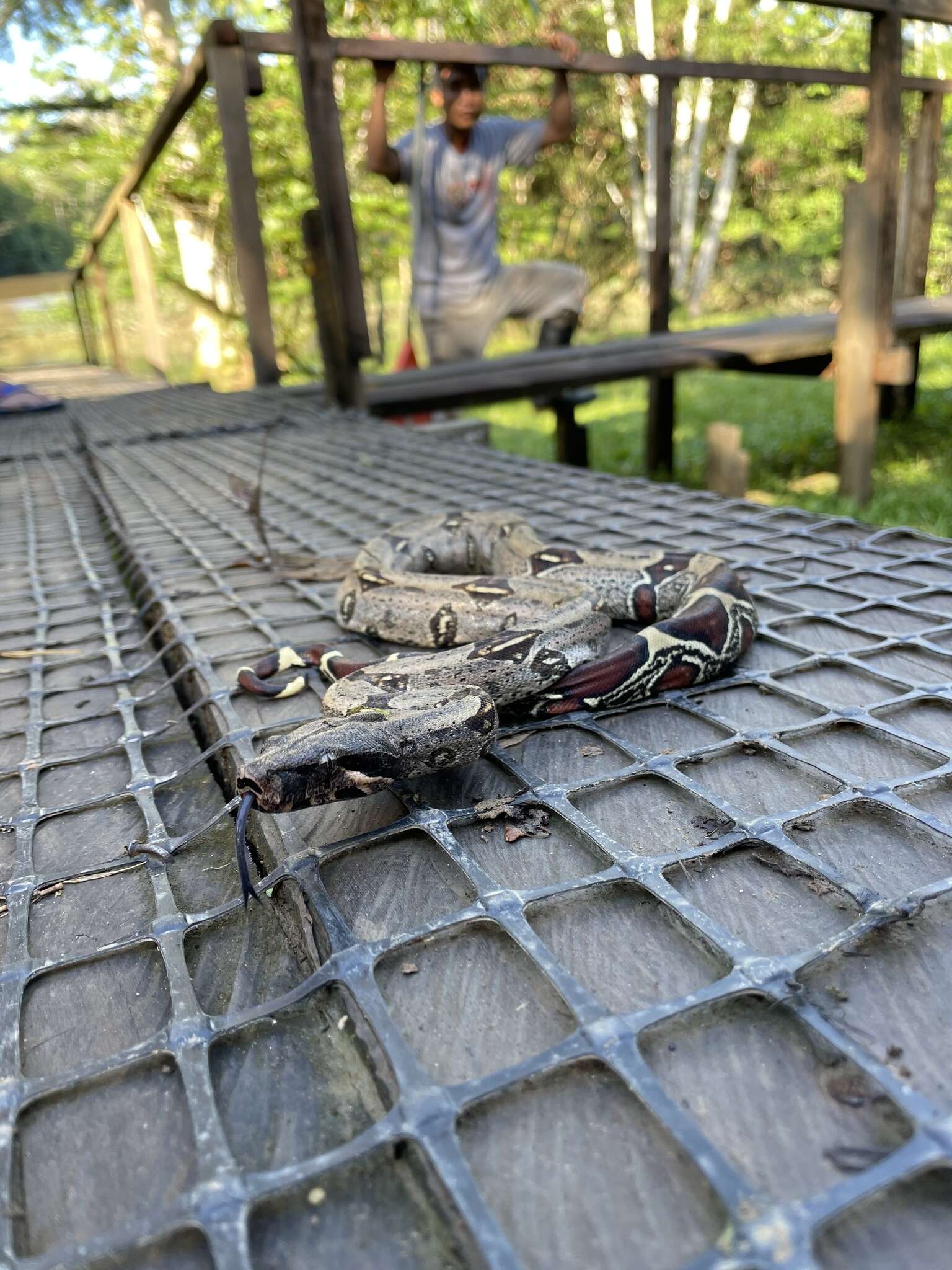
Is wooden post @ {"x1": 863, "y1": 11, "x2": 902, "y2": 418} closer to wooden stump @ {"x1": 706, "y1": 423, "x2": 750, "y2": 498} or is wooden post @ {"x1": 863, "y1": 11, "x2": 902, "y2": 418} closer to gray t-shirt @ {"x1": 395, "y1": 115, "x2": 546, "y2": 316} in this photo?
wooden stump @ {"x1": 706, "y1": 423, "x2": 750, "y2": 498}

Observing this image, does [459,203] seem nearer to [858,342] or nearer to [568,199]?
[858,342]

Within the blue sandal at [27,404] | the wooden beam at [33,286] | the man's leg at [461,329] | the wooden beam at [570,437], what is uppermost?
the wooden beam at [33,286]

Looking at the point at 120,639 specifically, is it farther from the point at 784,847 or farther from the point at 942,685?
the point at 942,685

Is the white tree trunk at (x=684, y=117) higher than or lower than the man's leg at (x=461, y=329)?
higher

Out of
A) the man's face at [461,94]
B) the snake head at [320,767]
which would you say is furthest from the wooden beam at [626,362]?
→ the snake head at [320,767]

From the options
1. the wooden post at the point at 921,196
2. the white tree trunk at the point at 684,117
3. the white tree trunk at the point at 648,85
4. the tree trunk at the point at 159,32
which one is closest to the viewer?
the wooden post at the point at 921,196

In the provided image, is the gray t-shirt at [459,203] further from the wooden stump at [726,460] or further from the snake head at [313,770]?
the snake head at [313,770]

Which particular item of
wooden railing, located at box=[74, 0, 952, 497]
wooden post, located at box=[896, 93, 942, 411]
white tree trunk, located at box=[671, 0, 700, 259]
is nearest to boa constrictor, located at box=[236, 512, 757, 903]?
wooden railing, located at box=[74, 0, 952, 497]

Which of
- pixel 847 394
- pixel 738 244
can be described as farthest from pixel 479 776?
pixel 738 244

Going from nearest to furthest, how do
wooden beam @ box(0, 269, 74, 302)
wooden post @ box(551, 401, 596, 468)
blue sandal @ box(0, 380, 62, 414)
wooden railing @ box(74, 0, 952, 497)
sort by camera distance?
wooden railing @ box(74, 0, 952, 497) → wooden post @ box(551, 401, 596, 468) → blue sandal @ box(0, 380, 62, 414) → wooden beam @ box(0, 269, 74, 302)
